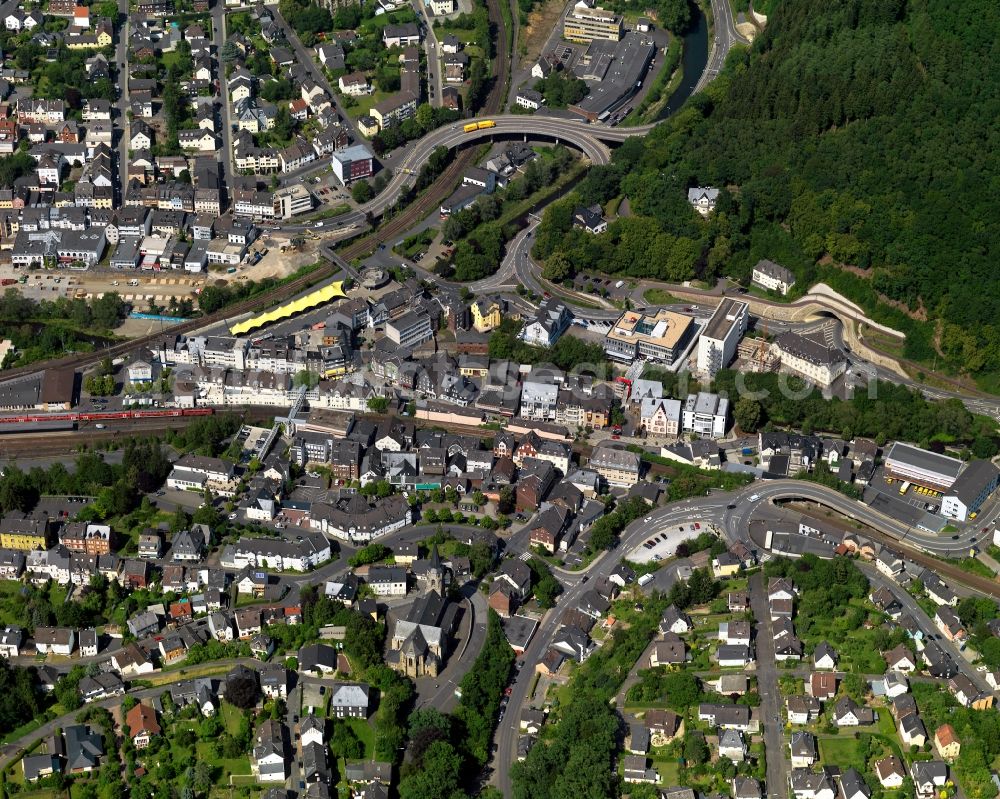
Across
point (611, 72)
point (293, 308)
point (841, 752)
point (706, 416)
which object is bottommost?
point (293, 308)

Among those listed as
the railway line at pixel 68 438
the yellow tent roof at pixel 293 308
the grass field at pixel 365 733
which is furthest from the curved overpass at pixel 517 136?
the grass field at pixel 365 733

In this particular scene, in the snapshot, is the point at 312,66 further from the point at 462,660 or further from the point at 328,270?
the point at 462,660

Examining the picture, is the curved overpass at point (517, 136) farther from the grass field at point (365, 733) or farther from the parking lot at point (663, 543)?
the grass field at point (365, 733)

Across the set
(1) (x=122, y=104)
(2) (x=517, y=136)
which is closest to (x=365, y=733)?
Answer: (2) (x=517, y=136)

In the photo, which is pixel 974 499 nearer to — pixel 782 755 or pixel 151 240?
pixel 782 755

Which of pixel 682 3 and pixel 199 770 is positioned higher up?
pixel 682 3

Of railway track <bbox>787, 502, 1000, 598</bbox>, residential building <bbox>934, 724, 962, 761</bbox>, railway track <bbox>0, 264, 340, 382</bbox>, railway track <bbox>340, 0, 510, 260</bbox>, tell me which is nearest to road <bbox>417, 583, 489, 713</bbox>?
railway track <bbox>787, 502, 1000, 598</bbox>

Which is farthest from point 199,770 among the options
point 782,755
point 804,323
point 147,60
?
point 147,60
